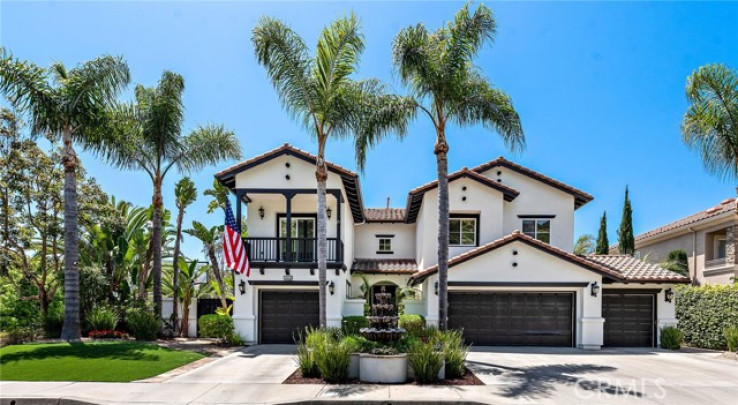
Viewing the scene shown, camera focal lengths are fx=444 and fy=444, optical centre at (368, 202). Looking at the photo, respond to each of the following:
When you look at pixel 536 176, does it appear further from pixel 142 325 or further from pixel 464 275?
A: pixel 142 325

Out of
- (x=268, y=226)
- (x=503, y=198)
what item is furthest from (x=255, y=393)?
(x=503, y=198)

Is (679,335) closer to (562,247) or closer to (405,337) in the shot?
(562,247)

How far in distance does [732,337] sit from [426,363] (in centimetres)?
1298

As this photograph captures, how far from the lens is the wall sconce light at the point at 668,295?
1803 cm

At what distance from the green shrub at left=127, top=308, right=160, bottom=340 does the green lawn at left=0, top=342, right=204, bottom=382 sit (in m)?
2.27

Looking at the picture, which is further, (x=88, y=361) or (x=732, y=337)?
(x=732, y=337)

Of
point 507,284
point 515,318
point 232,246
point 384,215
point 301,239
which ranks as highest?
point 384,215

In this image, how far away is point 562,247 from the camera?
827 inches

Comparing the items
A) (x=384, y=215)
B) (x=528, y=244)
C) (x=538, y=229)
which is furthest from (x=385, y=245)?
(x=528, y=244)

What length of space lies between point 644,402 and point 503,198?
12.2m

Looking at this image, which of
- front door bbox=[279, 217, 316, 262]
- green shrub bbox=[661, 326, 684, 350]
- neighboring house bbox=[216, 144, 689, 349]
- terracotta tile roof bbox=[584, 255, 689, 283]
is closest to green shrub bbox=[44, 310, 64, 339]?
neighboring house bbox=[216, 144, 689, 349]

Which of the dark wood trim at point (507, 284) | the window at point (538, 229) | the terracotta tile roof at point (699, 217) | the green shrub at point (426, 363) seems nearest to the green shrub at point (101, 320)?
the green shrub at point (426, 363)

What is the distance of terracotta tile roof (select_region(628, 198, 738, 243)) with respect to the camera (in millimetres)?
22688

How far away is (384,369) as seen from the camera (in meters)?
10.4
